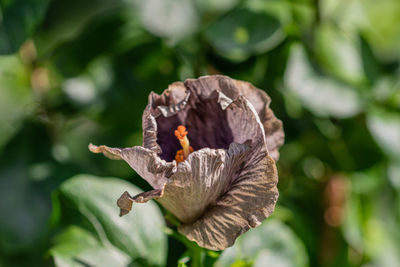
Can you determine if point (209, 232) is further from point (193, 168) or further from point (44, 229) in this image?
point (44, 229)

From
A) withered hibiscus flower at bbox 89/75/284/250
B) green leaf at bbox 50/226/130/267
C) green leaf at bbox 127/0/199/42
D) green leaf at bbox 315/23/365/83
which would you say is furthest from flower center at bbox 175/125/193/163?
green leaf at bbox 315/23/365/83

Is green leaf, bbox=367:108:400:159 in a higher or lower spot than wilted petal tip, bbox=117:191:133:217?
lower

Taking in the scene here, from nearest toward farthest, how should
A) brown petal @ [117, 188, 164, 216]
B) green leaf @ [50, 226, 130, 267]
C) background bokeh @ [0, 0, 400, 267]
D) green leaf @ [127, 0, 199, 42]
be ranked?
brown petal @ [117, 188, 164, 216], green leaf @ [50, 226, 130, 267], background bokeh @ [0, 0, 400, 267], green leaf @ [127, 0, 199, 42]

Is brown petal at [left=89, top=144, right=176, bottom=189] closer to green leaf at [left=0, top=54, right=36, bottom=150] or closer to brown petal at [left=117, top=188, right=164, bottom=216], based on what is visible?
brown petal at [left=117, top=188, right=164, bottom=216]

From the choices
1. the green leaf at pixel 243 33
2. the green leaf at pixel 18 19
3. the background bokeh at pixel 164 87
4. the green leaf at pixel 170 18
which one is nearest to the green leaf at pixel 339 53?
the background bokeh at pixel 164 87

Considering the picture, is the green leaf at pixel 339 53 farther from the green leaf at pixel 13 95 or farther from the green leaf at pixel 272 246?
the green leaf at pixel 13 95

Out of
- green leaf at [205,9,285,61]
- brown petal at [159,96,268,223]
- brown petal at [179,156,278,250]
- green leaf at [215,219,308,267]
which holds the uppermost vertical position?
brown petal at [159,96,268,223]
